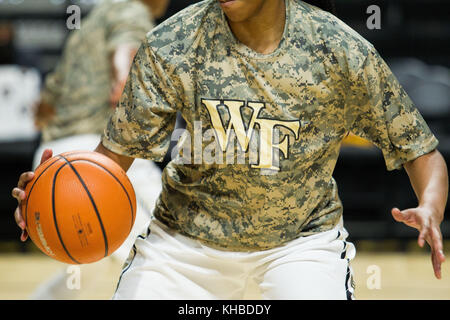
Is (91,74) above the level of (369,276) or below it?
above

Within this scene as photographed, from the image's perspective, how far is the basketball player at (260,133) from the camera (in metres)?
2.19

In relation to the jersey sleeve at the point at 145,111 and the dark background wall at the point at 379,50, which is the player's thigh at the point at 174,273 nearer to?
the jersey sleeve at the point at 145,111

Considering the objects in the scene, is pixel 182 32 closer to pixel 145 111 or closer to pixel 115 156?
pixel 145 111

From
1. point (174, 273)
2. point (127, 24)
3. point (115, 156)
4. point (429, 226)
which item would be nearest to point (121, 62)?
point (127, 24)

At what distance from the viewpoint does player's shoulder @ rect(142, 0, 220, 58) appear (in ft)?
7.29

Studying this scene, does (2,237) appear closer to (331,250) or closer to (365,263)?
(365,263)

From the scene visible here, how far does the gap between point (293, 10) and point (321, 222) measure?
750 millimetres

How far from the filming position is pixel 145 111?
2211 millimetres

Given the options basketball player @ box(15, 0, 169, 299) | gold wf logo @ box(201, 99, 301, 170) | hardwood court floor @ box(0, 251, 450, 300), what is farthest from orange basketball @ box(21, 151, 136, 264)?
hardwood court floor @ box(0, 251, 450, 300)

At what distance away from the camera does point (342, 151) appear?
6.21m

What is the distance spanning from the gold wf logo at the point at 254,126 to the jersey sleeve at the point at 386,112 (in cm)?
24

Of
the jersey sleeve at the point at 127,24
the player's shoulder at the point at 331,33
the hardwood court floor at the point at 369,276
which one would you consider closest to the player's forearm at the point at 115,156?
the player's shoulder at the point at 331,33

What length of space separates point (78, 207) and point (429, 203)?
1.15 m

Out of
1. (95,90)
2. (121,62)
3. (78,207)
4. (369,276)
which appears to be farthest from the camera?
(369,276)
